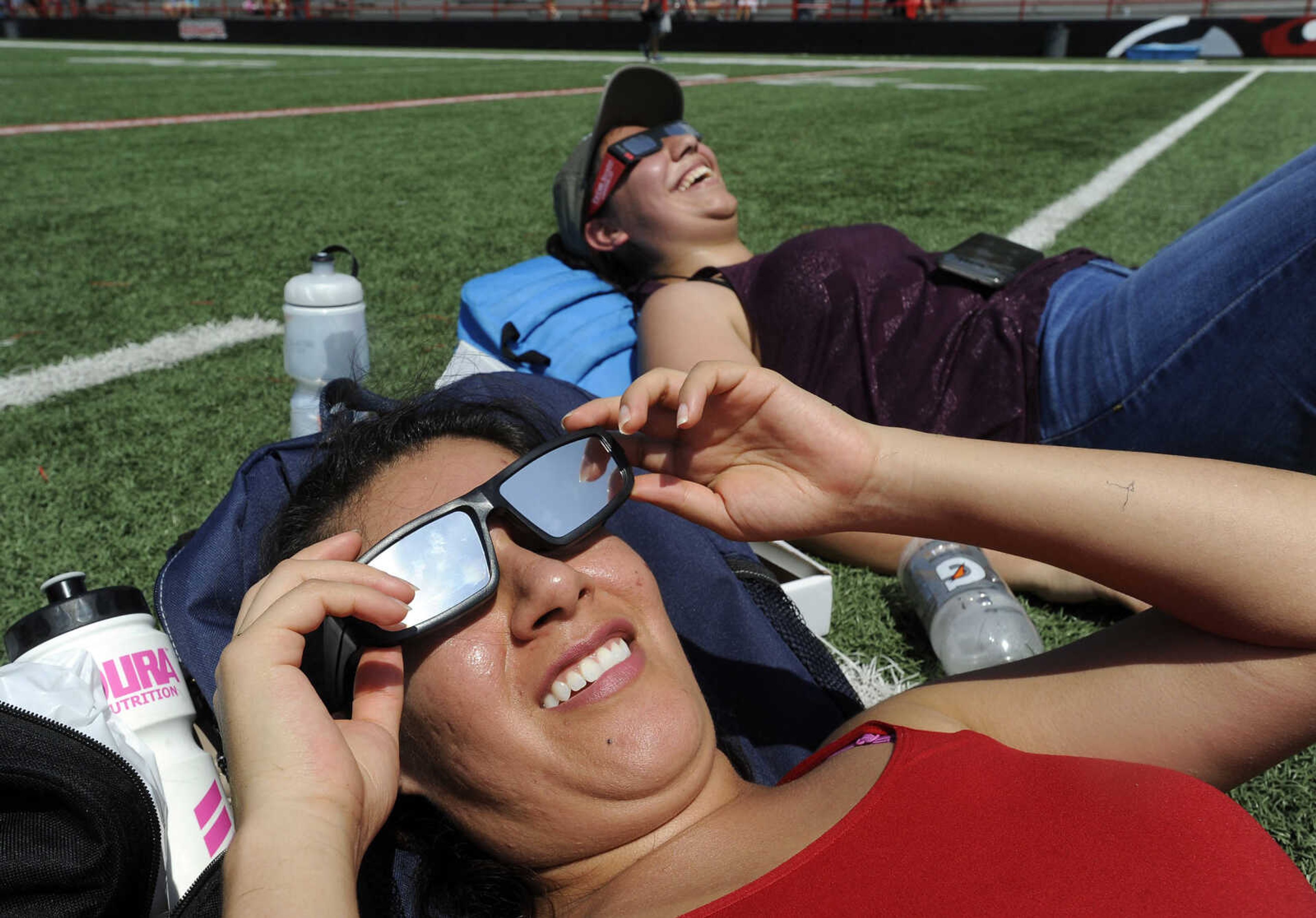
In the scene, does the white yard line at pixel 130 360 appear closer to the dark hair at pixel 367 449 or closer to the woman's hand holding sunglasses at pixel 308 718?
the dark hair at pixel 367 449

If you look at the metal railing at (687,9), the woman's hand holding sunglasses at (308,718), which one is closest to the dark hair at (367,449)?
the woman's hand holding sunglasses at (308,718)

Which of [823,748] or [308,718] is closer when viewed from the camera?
[308,718]

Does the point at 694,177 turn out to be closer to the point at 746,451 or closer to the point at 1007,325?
the point at 1007,325

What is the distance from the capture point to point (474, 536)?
1570 mm

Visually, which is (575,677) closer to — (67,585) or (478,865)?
(478,865)

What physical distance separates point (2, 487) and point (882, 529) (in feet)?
9.98

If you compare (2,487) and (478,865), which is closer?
(478,865)

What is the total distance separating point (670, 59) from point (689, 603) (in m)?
28.2

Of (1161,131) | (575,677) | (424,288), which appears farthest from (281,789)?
(1161,131)

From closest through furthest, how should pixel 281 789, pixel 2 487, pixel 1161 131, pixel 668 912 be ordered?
pixel 281 789
pixel 668 912
pixel 2 487
pixel 1161 131

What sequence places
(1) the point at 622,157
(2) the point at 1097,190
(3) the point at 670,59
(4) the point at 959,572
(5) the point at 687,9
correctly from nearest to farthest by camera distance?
(4) the point at 959,572
(1) the point at 622,157
(2) the point at 1097,190
(3) the point at 670,59
(5) the point at 687,9

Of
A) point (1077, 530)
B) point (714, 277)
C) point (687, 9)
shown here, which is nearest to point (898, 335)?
point (714, 277)

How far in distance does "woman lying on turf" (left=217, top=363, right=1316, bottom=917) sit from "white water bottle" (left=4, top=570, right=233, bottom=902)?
0.40 metres

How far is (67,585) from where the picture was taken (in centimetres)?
186
